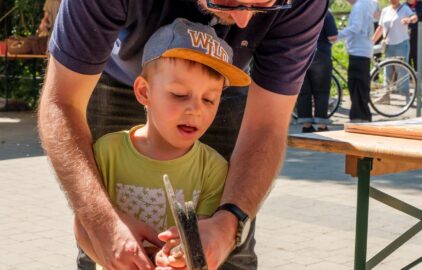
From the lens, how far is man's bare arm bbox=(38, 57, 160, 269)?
223 cm

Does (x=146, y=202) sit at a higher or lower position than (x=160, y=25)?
lower


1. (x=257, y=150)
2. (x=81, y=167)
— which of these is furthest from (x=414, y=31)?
(x=81, y=167)

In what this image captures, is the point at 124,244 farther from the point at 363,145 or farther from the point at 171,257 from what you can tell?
the point at 363,145

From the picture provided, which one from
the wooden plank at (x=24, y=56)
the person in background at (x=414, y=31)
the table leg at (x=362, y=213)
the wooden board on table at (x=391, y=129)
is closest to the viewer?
the wooden board on table at (x=391, y=129)

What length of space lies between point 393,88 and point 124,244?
1096 centimetres

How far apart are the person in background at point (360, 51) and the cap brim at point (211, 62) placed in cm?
860

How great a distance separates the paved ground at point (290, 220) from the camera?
5133mm

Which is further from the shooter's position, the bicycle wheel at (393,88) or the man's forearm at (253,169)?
the bicycle wheel at (393,88)

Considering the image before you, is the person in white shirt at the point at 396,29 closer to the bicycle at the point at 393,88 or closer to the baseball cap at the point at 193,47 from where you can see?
the bicycle at the point at 393,88

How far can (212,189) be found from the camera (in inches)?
→ 102

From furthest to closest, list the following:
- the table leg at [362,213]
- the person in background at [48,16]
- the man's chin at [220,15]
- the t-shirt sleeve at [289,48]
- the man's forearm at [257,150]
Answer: the person in background at [48,16] < the table leg at [362,213] < the t-shirt sleeve at [289,48] < the man's forearm at [257,150] < the man's chin at [220,15]

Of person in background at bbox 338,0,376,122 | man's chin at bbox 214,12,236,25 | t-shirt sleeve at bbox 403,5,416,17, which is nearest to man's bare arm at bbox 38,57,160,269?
man's chin at bbox 214,12,236,25

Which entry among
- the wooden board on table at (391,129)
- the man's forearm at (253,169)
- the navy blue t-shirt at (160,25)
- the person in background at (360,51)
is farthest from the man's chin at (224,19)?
the person in background at (360,51)

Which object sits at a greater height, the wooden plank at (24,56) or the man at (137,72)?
the man at (137,72)
